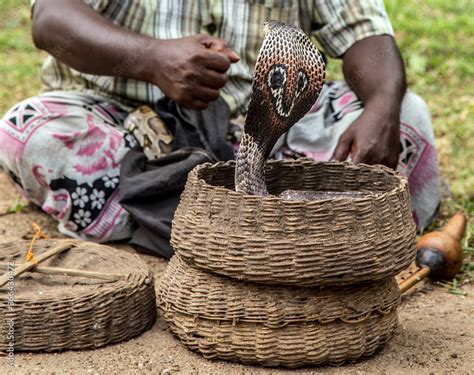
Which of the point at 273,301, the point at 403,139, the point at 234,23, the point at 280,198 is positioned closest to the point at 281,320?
the point at 273,301

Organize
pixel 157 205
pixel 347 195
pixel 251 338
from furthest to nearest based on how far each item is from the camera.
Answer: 1. pixel 157 205
2. pixel 347 195
3. pixel 251 338

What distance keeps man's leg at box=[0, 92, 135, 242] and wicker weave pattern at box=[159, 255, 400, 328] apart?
1077 mm

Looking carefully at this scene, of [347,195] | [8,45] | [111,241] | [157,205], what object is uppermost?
[347,195]

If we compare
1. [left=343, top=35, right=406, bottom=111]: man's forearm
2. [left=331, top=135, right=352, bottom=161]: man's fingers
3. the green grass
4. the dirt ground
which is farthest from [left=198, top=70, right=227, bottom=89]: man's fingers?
the green grass

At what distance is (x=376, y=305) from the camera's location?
96.3 inches

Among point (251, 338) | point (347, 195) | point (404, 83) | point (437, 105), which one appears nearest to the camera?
point (251, 338)

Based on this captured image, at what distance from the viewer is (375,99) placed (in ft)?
11.6

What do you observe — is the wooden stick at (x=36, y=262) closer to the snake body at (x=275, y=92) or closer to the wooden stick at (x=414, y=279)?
the snake body at (x=275, y=92)

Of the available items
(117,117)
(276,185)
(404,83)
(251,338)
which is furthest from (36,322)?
(404,83)

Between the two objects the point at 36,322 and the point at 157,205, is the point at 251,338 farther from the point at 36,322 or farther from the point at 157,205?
the point at 157,205

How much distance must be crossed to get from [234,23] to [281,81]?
1303mm

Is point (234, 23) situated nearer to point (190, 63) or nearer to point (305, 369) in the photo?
point (190, 63)

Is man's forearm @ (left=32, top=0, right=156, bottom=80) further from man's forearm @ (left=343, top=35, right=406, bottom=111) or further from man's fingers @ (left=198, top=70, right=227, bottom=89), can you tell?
man's forearm @ (left=343, top=35, right=406, bottom=111)

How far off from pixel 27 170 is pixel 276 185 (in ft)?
3.60
